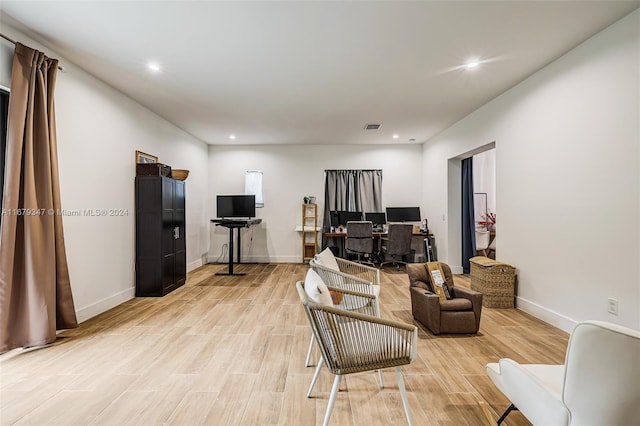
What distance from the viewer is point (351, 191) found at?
22.6 feet

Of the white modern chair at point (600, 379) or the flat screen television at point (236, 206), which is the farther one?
the flat screen television at point (236, 206)

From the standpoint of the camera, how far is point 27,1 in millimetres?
2182

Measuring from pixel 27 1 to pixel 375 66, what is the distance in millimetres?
2919

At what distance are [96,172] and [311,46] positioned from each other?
9.41 ft

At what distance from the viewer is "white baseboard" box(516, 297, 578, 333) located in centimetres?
292

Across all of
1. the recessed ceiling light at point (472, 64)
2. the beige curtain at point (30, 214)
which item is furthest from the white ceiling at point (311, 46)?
the beige curtain at point (30, 214)

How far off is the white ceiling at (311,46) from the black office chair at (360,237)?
235 cm

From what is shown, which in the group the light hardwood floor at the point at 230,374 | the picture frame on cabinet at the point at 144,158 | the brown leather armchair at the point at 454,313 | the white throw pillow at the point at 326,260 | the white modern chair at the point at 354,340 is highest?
the picture frame on cabinet at the point at 144,158

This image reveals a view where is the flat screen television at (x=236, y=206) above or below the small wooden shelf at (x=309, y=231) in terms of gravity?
above

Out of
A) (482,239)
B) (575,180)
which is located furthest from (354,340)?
(482,239)

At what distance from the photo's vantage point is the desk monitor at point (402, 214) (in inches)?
261

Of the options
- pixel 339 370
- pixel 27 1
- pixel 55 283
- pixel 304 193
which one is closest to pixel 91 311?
pixel 55 283

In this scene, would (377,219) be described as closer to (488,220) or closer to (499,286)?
(488,220)

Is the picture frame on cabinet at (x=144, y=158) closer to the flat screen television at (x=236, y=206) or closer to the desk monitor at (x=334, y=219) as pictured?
the flat screen television at (x=236, y=206)
